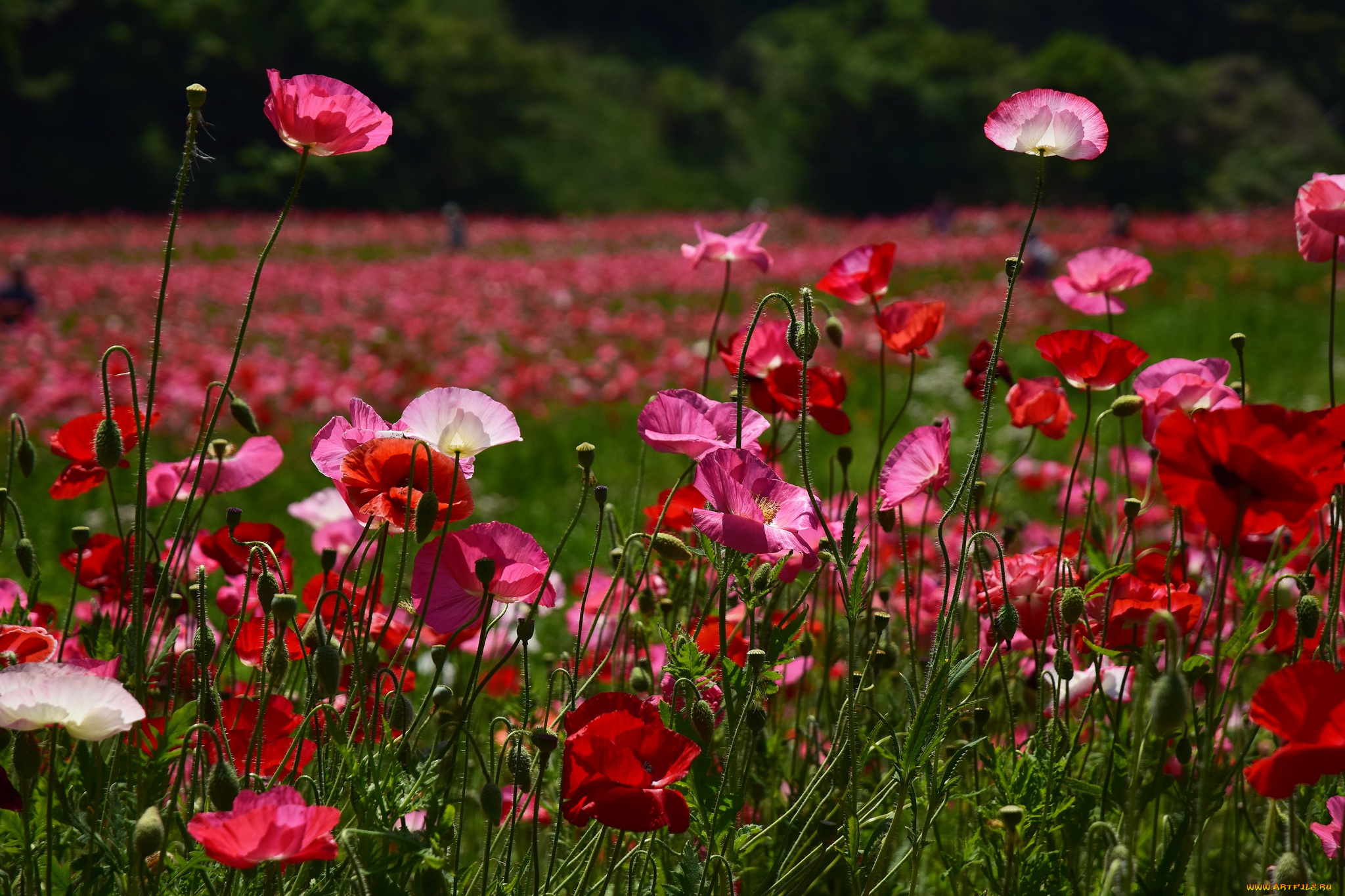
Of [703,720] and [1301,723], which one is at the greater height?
[1301,723]

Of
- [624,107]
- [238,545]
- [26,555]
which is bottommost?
[624,107]

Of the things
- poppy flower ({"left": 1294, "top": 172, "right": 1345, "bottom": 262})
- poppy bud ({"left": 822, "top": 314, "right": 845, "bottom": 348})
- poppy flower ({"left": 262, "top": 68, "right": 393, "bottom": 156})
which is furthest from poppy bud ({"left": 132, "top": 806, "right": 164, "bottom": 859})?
poppy flower ({"left": 1294, "top": 172, "right": 1345, "bottom": 262})

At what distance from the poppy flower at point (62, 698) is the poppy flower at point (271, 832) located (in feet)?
0.34

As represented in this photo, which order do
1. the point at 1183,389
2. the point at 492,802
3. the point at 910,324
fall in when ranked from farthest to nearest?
the point at 910,324
the point at 1183,389
the point at 492,802

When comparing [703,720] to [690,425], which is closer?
[703,720]

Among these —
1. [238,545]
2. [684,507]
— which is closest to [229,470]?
[238,545]

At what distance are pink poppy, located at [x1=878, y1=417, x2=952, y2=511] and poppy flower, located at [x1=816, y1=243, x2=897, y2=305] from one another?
31 centimetres

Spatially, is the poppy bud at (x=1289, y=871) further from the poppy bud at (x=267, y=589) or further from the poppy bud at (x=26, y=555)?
the poppy bud at (x=26, y=555)

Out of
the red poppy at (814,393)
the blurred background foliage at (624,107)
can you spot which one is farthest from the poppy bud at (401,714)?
the blurred background foliage at (624,107)

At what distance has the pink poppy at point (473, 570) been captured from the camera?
1.01 m

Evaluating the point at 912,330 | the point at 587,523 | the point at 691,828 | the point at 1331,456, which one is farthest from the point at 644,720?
the point at 587,523

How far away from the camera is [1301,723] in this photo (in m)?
0.81

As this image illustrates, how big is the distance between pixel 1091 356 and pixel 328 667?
891 mm

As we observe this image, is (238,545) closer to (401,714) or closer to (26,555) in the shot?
(26,555)
